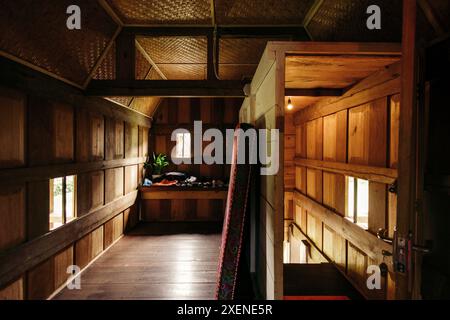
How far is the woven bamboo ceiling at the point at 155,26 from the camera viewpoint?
9.16 feet

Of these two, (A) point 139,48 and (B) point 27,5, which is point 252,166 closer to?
(B) point 27,5

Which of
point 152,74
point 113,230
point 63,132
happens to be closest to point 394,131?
point 63,132

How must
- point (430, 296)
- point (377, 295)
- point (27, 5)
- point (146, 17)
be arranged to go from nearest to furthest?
1. point (430, 296)
2. point (27, 5)
3. point (377, 295)
4. point (146, 17)

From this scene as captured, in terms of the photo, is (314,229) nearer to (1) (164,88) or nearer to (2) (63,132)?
(1) (164,88)

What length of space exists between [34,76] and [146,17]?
2079 mm

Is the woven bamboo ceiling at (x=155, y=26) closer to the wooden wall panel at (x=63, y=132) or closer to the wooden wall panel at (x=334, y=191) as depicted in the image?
the wooden wall panel at (x=63, y=132)

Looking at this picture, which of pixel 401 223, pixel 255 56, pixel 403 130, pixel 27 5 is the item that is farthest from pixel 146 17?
pixel 401 223

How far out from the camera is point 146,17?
4.39 metres

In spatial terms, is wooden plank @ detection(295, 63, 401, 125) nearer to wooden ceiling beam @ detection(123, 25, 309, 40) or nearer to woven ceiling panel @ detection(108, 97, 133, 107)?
wooden ceiling beam @ detection(123, 25, 309, 40)

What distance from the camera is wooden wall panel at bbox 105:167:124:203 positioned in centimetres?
572

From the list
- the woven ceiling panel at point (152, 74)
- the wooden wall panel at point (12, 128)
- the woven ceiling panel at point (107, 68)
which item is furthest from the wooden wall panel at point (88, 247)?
the woven ceiling panel at point (152, 74)

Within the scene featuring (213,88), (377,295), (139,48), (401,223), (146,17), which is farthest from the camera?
(139,48)

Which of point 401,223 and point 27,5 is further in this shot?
point 27,5

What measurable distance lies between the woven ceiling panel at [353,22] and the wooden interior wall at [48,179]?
13.6 feet
